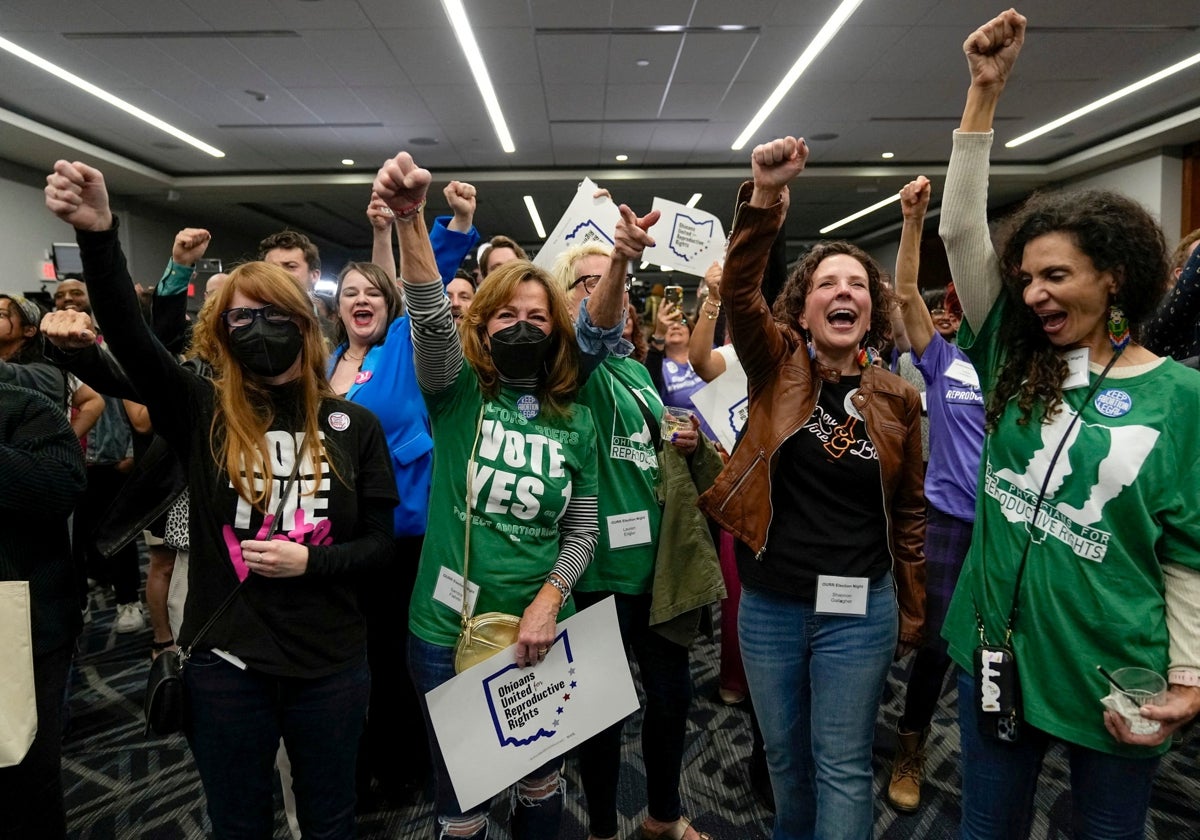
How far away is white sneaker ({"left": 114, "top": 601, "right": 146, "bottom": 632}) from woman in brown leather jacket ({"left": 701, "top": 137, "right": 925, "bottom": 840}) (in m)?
3.55

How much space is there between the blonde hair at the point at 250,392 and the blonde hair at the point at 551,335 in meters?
0.35

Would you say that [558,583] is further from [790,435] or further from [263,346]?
[263,346]

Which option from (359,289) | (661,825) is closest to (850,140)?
(359,289)

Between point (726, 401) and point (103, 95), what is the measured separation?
7606 mm

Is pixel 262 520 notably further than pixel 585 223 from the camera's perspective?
No

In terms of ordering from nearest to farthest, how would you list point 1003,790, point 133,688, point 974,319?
point 1003,790 → point 974,319 → point 133,688

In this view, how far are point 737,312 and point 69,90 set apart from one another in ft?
26.3

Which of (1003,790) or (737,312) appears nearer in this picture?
(1003,790)

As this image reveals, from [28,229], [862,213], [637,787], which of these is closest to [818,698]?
[637,787]

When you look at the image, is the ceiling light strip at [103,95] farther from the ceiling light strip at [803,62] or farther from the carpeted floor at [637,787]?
the ceiling light strip at [803,62]

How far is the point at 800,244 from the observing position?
56.5ft

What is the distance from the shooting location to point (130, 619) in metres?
3.67

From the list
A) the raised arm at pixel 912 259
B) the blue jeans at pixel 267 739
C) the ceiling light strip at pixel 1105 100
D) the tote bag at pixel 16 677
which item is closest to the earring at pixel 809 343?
the raised arm at pixel 912 259

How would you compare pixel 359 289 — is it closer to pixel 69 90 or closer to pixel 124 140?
pixel 69 90
